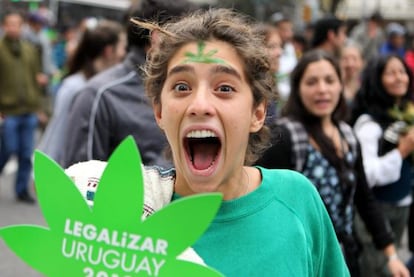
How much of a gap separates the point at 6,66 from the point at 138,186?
6.61 metres

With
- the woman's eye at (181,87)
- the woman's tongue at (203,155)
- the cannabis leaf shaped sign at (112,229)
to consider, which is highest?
the woman's eye at (181,87)

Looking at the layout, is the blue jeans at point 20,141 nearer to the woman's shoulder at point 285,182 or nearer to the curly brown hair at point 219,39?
the curly brown hair at point 219,39

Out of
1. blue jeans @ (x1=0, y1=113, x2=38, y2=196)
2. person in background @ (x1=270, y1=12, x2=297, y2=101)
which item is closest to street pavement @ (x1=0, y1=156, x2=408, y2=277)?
blue jeans @ (x1=0, y1=113, x2=38, y2=196)

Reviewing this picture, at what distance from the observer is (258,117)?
1824mm

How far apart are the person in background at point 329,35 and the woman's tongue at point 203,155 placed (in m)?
4.90

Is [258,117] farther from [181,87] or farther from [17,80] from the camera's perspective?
[17,80]

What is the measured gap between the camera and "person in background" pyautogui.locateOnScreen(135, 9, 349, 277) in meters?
1.63

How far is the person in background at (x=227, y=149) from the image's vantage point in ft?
5.33

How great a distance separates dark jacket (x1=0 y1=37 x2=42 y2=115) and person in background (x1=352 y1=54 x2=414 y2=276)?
4.18 m

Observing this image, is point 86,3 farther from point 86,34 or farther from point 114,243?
point 114,243

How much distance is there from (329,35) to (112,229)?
5.28m

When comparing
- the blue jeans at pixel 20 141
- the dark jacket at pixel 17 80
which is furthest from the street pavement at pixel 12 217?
the dark jacket at pixel 17 80

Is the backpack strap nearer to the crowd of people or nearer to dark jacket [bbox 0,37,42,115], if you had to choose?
the crowd of people

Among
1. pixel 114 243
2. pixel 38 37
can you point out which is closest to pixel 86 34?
pixel 114 243
